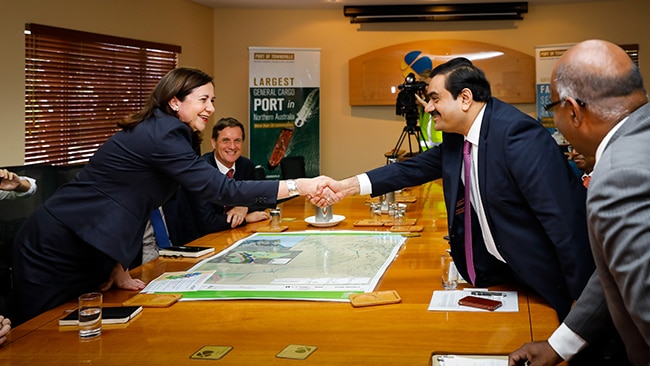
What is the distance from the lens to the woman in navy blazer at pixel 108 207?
6.72 feet

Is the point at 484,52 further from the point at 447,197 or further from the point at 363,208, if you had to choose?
the point at 447,197

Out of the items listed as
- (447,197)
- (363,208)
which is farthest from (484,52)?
(447,197)

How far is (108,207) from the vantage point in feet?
6.73

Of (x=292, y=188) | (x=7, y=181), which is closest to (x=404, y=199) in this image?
(x=292, y=188)

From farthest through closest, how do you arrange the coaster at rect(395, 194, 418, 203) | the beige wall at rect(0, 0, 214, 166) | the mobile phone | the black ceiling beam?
the black ceiling beam
the beige wall at rect(0, 0, 214, 166)
the coaster at rect(395, 194, 418, 203)
the mobile phone

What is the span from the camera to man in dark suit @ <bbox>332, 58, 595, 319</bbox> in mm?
1754

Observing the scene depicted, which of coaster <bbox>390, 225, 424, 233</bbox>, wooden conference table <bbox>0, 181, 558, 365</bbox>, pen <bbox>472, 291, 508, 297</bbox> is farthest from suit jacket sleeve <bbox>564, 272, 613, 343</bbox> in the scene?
coaster <bbox>390, 225, 424, 233</bbox>

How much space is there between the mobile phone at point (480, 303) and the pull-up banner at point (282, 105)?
19.1ft

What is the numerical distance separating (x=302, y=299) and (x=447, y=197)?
61 centimetres

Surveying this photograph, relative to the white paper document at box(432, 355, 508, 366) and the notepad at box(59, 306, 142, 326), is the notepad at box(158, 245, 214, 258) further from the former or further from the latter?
the white paper document at box(432, 355, 508, 366)

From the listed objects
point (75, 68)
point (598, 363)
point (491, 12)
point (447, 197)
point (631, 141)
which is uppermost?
point (491, 12)

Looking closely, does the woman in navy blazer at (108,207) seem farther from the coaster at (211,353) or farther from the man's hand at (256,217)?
the man's hand at (256,217)

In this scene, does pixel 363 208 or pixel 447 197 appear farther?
pixel 363 208

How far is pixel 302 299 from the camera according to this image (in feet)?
6.02
